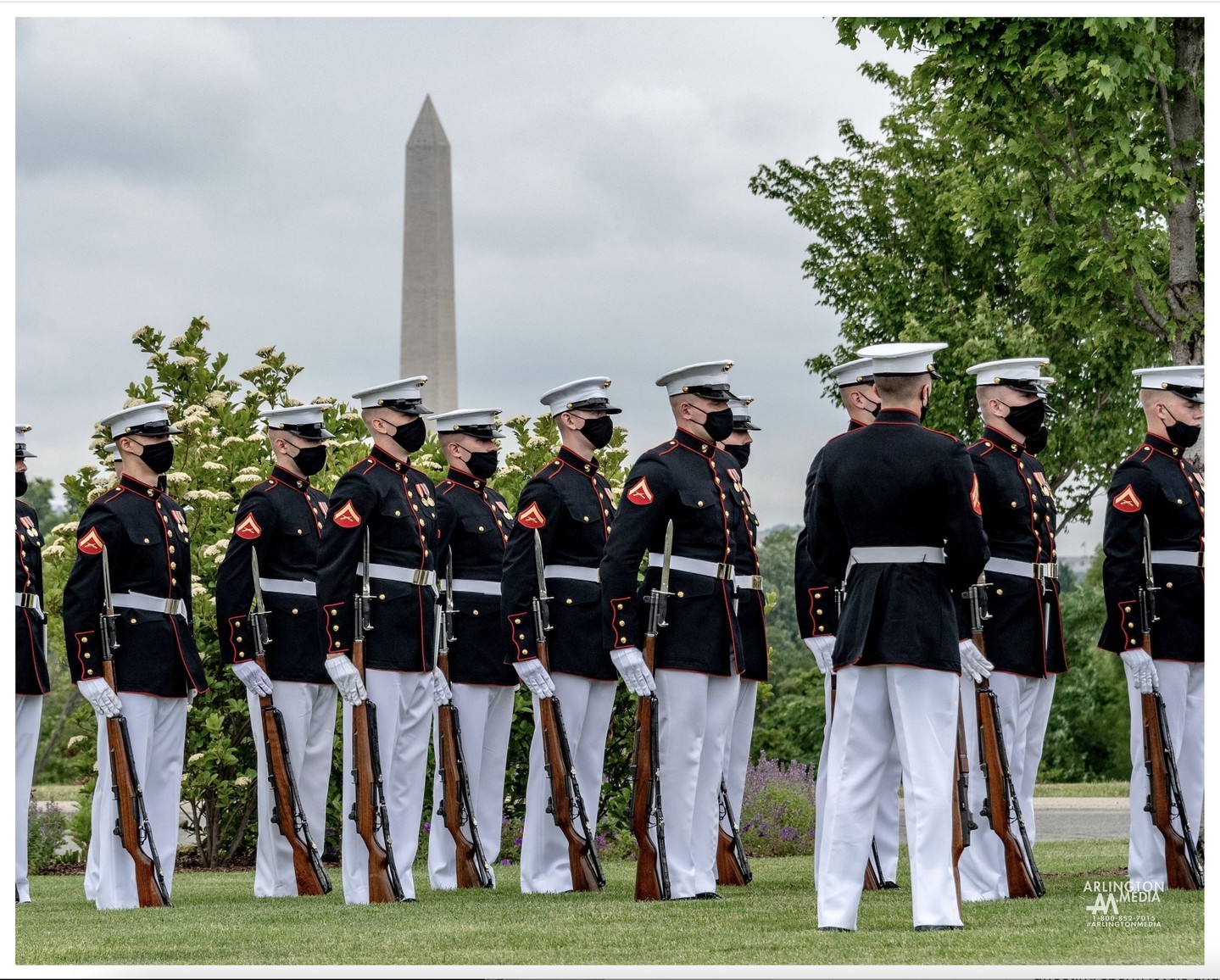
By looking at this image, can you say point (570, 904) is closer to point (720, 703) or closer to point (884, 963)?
point (720, 703)

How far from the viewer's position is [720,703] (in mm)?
7906

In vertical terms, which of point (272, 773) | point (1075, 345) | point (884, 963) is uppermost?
point (1075, 345)

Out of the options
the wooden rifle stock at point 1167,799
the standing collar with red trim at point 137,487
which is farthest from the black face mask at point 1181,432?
the standing collar with red trim at point 137,487

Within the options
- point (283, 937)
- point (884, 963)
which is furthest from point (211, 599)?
point (884, 963)

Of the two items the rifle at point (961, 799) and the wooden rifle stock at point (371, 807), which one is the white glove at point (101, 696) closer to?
the wooden rifle stock at point (371, 807)

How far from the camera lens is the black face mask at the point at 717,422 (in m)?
7.94

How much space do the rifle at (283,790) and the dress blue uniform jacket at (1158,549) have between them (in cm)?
366

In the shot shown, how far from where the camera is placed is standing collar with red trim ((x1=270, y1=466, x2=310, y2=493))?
9016mm

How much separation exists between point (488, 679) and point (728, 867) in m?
1.49

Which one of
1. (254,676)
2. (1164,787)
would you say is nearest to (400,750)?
(254,676)

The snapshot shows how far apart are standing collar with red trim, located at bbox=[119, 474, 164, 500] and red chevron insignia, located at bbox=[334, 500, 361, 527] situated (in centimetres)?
95

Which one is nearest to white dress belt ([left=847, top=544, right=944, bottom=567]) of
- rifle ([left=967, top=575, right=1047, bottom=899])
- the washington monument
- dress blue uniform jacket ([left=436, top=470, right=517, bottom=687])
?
rifle ([left=967, top=575, right=1047, bottom=899])

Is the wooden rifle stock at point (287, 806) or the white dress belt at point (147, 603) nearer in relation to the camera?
the white dress belt at point (147, 603)
